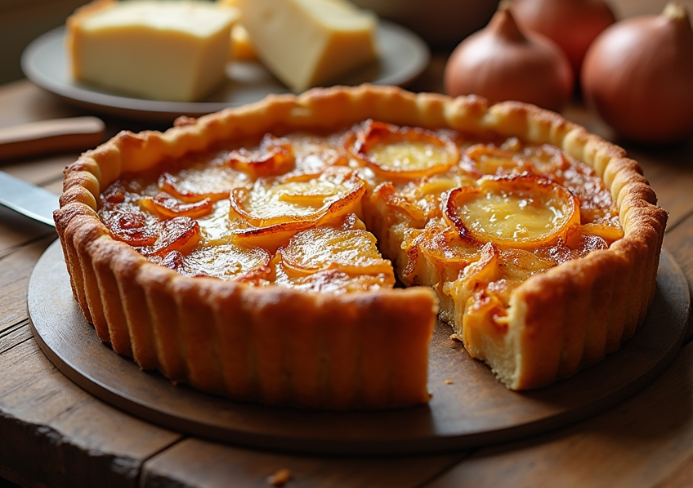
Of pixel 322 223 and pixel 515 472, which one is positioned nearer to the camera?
pixel 515 472

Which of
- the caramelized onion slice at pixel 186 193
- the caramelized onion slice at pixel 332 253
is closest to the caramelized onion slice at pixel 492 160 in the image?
the caramelized onion slice at pixel 332 253

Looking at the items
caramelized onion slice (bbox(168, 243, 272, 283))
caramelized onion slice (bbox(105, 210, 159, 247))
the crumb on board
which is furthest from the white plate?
A: the crumb on board

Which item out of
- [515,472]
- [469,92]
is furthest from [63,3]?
[515,472]

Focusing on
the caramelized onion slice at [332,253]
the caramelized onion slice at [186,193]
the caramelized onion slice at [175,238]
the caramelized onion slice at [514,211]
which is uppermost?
the caramelized onion slice at [175,238]

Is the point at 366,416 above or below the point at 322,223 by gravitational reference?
below

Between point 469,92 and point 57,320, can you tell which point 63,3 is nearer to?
point 469,92

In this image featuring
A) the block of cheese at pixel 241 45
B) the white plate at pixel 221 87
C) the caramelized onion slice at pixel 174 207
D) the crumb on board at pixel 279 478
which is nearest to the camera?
the crumb on board at pixel 279 478

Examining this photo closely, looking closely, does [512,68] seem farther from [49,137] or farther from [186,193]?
[49,137]

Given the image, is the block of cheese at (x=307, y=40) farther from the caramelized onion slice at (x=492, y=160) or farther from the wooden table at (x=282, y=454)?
the wooden table at (x=282, y=454)
